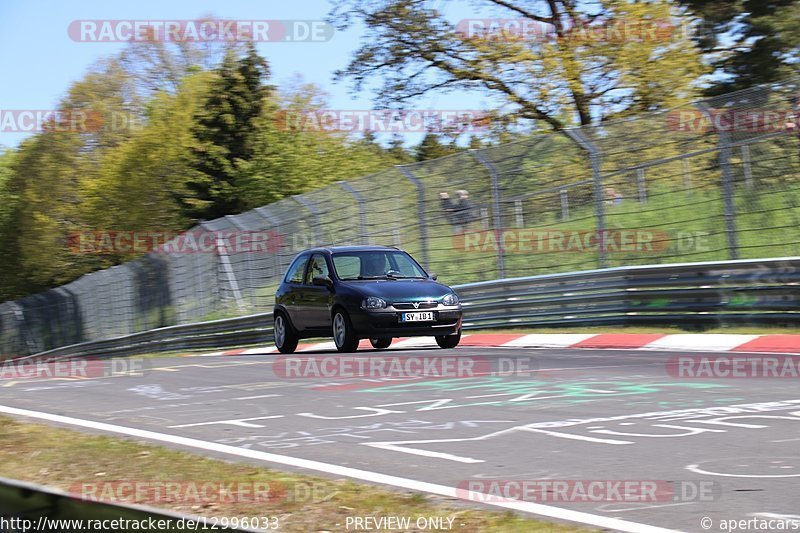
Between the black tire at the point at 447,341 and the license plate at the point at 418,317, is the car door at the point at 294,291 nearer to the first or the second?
the black tire at the point at 447,341

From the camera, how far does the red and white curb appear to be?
13945 millimetres

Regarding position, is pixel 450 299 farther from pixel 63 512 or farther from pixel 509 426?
pixel 63 512

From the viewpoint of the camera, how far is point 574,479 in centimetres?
605

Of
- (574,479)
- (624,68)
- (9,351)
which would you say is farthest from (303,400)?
(9,351)

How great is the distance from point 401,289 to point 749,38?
2533 centimetres

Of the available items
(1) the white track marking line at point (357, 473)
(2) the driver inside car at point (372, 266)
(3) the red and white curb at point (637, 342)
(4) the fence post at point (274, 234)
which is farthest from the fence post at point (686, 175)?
(4) the fence post at point (274, 234)

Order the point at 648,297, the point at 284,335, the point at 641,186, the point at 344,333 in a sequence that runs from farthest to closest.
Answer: the point at 284,335
the point at 641,186
the point at 648,297
the point at 344,333

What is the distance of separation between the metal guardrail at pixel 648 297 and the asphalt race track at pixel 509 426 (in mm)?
2552

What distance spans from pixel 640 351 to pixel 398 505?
31.6 feet

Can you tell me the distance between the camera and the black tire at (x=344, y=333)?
53.1ft

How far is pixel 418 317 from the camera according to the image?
15844mm

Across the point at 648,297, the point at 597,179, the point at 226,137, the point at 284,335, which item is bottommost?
the point at 284,335

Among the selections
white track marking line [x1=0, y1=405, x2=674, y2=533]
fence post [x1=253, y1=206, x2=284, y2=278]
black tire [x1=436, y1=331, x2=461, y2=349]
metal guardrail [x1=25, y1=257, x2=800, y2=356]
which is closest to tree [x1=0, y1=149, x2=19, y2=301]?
fence post [x1=253, y1=206, x2=284, y2=278]

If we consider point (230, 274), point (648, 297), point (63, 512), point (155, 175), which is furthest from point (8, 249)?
point (63, 512)
